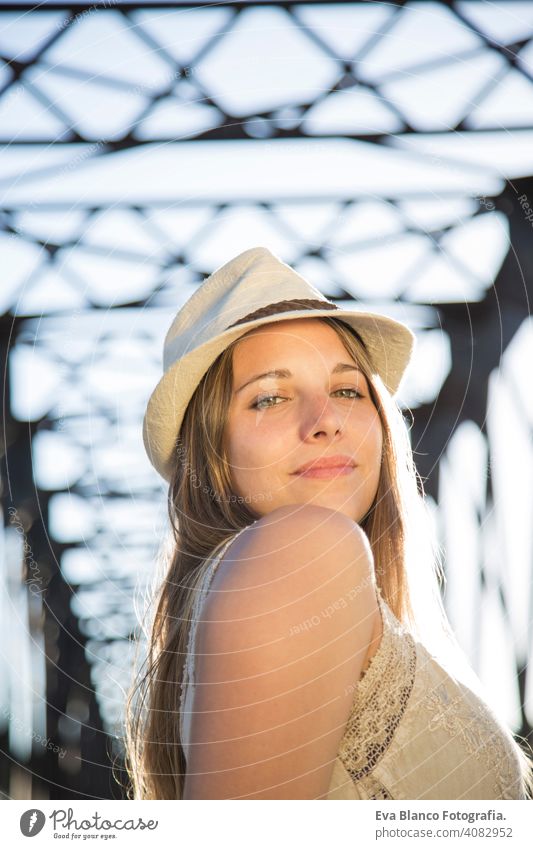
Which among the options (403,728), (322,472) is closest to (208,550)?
(322,472)

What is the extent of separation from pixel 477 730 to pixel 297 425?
546 mm

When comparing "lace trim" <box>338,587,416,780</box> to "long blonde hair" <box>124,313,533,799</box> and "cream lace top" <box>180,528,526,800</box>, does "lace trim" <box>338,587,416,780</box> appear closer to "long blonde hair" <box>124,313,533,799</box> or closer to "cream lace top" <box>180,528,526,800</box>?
"cream lace top" <box>180,528,526,800</box>

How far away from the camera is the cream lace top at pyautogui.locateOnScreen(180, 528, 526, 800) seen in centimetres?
136

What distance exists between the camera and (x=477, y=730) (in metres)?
1.51

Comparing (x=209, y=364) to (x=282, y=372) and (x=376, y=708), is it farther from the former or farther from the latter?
(x=376, y=708)

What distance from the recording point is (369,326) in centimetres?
194

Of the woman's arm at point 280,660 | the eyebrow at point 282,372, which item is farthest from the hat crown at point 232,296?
the woman's arm at point 280,660

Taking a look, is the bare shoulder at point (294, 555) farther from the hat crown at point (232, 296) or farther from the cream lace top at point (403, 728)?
the hat crown at point (232, 296)

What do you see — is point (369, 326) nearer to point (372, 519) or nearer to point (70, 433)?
point (372, 519)

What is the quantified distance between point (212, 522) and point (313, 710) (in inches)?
24.3

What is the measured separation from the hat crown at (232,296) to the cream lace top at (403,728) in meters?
0.49

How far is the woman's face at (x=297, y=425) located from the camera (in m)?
1.64
